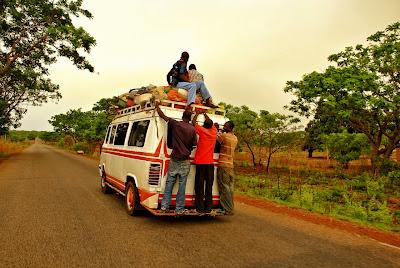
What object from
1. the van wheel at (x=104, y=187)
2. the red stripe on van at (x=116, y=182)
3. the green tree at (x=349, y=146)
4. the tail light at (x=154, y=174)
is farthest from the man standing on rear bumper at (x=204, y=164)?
the green tree at (x=349, y=146)

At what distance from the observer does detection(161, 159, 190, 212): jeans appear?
6535mm

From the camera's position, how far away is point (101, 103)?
159ft

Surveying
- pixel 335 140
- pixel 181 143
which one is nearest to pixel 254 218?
pixel 181 143

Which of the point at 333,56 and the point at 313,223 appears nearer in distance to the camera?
the point at 313,223

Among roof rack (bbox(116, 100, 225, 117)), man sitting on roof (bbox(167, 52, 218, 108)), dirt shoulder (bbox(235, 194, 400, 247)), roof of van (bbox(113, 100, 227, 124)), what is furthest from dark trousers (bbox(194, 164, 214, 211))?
dirt shoulder (bbox(235, 194, 400, 247))

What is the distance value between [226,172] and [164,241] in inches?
86.0

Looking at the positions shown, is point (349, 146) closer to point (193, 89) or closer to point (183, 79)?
point (183, 79)

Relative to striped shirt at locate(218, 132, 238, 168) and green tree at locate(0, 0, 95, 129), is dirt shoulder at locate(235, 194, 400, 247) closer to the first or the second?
striped shirt at locate(218, 132, 238, 168)

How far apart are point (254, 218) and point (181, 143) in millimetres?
2965

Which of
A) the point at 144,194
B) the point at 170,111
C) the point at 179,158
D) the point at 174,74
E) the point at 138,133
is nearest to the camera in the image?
the point at 179,158

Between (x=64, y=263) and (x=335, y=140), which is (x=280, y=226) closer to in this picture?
(x=64, y=263)

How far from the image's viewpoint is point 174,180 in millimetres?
6574

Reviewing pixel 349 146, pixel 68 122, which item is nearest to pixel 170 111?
pixel 349 146

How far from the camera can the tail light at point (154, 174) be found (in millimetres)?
6555
